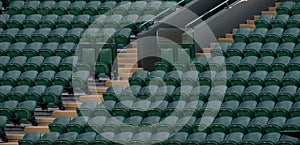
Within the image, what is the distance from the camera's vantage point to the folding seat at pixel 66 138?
65.2 ft

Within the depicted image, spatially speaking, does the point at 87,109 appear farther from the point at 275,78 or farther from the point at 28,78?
the point at 275,78

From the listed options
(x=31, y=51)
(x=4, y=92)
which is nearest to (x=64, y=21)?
(x=31, y=51)

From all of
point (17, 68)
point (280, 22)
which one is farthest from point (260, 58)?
point (17, 68)

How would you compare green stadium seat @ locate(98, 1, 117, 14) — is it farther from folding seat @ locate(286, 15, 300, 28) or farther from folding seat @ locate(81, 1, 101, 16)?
folding seat @ locate(286, 15, 300, 28)

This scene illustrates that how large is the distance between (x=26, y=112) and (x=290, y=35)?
5281 mm

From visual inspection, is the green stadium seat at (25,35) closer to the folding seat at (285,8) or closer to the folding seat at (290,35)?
the folding seat at (285,8)

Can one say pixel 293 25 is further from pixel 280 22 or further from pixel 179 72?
pixel 179 72

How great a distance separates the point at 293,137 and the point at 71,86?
4.86 meters

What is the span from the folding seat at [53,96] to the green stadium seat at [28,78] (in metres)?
0.61

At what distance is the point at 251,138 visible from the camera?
19125mm

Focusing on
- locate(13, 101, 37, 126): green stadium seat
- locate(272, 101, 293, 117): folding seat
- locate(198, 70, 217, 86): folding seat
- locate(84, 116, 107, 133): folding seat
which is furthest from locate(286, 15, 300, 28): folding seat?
locate(13, 101, 37, 126): green stadium seat

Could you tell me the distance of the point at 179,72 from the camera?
840 inches

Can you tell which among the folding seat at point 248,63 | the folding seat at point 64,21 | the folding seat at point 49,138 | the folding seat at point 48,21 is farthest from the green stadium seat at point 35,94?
the folding seat at point 248,63

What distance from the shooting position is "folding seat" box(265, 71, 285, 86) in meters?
20.5
